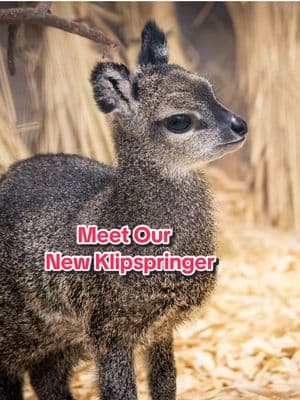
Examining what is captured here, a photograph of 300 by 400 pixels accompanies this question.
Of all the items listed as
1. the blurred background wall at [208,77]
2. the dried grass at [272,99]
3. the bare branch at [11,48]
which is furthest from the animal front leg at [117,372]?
the dried grass at [272,99]

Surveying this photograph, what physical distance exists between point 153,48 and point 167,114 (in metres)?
0.19

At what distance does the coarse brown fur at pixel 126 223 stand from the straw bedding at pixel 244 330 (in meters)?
0.20

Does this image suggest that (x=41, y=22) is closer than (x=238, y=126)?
No

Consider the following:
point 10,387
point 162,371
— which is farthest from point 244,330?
point 10,387

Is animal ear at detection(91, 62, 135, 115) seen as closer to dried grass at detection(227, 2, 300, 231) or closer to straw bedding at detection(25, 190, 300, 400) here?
straw bedding at detection(25, 190, 300, 400)

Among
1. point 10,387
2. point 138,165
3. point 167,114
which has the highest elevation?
point 167,114

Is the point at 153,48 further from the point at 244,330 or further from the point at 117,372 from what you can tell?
the point at 244,330

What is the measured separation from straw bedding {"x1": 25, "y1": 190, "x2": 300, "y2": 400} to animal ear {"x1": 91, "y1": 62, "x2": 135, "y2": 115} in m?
0.59

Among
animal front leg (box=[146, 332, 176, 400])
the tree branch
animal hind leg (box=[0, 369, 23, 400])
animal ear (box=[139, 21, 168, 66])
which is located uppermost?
the tree branch

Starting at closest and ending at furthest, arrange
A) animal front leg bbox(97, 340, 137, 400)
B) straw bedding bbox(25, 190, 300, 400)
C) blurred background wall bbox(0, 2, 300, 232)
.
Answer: animal front leg bbox(97, 340, 137, 400) < straw bedding bbox(25, 190, 300, 400) < blurred background wall bbox(0, 2, 300, 232)

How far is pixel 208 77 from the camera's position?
234 cm

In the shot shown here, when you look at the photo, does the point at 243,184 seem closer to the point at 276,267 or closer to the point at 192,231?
the point at 276,267

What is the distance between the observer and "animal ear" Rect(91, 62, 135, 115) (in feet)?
6.00

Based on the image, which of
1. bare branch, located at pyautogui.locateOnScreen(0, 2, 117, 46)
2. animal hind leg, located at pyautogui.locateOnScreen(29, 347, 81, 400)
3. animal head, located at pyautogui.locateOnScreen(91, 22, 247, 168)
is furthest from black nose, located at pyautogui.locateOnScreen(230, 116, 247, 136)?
animal hind leg, located at pyautogui.locateOnScreen(29, 347, 81, 400)
